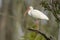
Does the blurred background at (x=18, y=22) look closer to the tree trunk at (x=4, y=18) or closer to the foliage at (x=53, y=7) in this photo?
the tree trunk at (x=4, y=18)

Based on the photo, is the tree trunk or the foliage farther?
the tree trunk

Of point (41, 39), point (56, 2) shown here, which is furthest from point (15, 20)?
point (56, 2)

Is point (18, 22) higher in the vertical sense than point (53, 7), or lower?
lower

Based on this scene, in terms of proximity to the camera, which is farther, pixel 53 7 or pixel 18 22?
pixel 18 22

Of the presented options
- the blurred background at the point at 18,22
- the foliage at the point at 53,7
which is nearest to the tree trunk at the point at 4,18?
the blurred background at the point at 18,22

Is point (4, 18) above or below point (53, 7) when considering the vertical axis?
below

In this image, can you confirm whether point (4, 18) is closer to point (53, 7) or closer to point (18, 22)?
point (18, 22)

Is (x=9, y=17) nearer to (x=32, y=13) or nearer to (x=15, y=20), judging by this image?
(x=15, y=20)

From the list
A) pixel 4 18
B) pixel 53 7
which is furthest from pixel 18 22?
pixel 53 7

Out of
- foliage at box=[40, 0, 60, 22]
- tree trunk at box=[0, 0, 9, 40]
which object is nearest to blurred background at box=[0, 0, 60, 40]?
tree trunk at box=[0, 0, 9, 40]

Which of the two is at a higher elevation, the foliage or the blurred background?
the foliage

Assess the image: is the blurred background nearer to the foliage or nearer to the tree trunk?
the tree trunk

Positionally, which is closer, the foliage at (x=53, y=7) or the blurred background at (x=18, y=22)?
the foliage at (x=53, y=7)

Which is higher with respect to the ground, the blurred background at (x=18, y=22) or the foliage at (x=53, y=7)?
A: the foliage at (x=53, y=7)
